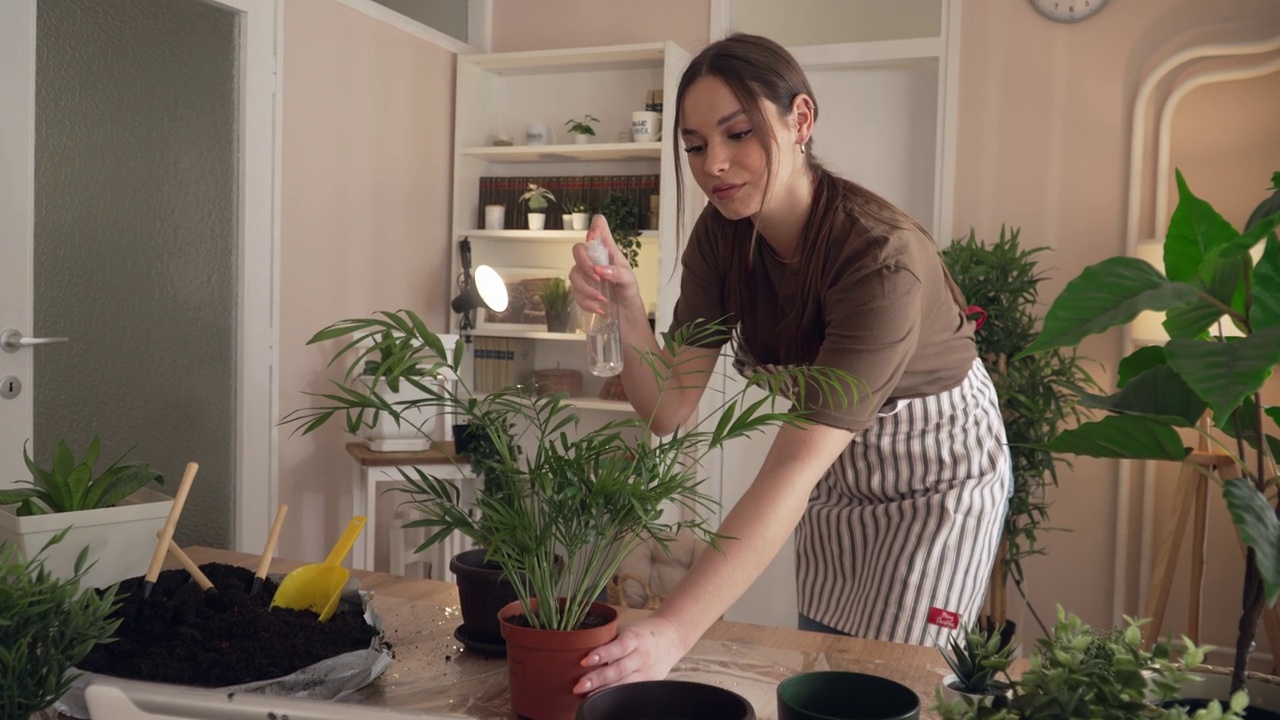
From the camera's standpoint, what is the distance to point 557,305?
4.18m

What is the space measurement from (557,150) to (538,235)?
35cm

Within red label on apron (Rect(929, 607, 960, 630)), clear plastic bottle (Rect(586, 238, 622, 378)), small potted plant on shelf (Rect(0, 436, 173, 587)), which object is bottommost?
red label on apron (Rect(929, 607, 960, 630))

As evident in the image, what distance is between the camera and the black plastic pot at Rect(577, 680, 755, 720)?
0.87 meters

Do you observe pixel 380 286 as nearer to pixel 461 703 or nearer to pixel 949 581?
pixel 949 581

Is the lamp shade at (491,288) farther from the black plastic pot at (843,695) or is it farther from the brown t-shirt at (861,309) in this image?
the black plastic pot at (843,695)

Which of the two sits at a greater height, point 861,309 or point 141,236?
point 141,236

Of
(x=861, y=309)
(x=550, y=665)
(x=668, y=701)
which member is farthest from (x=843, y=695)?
(x=861, y=309)

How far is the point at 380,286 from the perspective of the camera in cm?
402

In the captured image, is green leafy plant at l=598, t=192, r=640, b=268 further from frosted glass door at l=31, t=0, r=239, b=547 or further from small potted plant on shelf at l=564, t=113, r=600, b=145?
frosted glass door at l=31, t=0, r=239, b=547

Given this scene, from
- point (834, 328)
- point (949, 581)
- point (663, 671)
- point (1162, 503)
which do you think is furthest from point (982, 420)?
point (1162, 503)

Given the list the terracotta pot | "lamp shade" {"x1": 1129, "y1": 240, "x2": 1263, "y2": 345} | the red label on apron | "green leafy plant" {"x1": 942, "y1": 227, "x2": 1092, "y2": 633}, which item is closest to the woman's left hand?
the terracotta pot

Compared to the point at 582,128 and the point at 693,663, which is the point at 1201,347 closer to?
the point at 693,663

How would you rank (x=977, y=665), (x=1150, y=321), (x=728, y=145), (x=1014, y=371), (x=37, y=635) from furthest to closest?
1. (x=1014, y=371)
2. (x=1150, y=321)
3. (x=728, y=145)
4. (x=37, y=635)
5. (x=977, y=665)

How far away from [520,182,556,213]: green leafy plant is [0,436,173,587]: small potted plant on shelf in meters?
3.02
